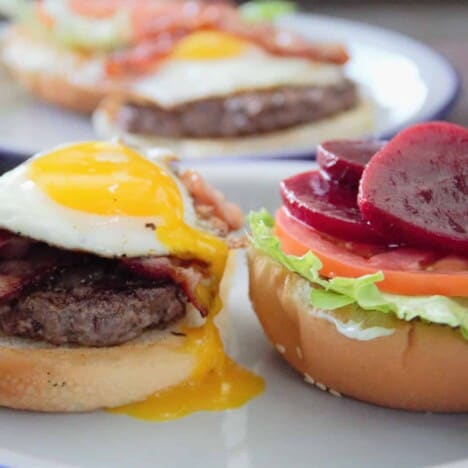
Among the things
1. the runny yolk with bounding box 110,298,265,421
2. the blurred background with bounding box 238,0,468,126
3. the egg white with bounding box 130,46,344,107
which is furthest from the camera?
the blurred background with bounding box 238,0,468,126

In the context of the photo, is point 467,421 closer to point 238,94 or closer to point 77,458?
point 77,458

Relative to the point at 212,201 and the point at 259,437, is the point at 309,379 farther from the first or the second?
the point at 212,201

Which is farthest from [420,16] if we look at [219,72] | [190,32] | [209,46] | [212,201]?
[212,201]

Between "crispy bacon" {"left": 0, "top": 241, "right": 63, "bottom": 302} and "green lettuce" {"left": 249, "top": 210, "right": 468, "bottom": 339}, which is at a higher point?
"green lettuce" {"left": 249, "top": 210, "right": 468, "bottom": 339}

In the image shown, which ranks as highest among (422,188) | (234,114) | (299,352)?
(422,188)

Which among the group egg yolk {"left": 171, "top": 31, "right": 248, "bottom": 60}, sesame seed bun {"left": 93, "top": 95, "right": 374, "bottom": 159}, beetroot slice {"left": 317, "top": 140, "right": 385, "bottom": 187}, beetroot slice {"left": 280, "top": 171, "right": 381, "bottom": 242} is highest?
beetroot slice {"left": 317, "top": 140, "right": 385, "bottom": 187}

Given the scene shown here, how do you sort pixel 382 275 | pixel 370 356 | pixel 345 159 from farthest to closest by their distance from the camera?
pixel 345 159 → pixel 370 356 → pixel 382 275

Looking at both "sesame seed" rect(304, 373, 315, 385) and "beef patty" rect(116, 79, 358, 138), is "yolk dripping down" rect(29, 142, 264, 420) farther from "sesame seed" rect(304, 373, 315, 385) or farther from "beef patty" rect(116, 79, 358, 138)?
"beef patty" rect(116, 79, 358, 138)

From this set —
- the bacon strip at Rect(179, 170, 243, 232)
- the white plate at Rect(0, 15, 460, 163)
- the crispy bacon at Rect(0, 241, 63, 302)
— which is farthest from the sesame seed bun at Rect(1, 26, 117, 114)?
the crispy bacon at Rect(0, 241, 63, 302)
